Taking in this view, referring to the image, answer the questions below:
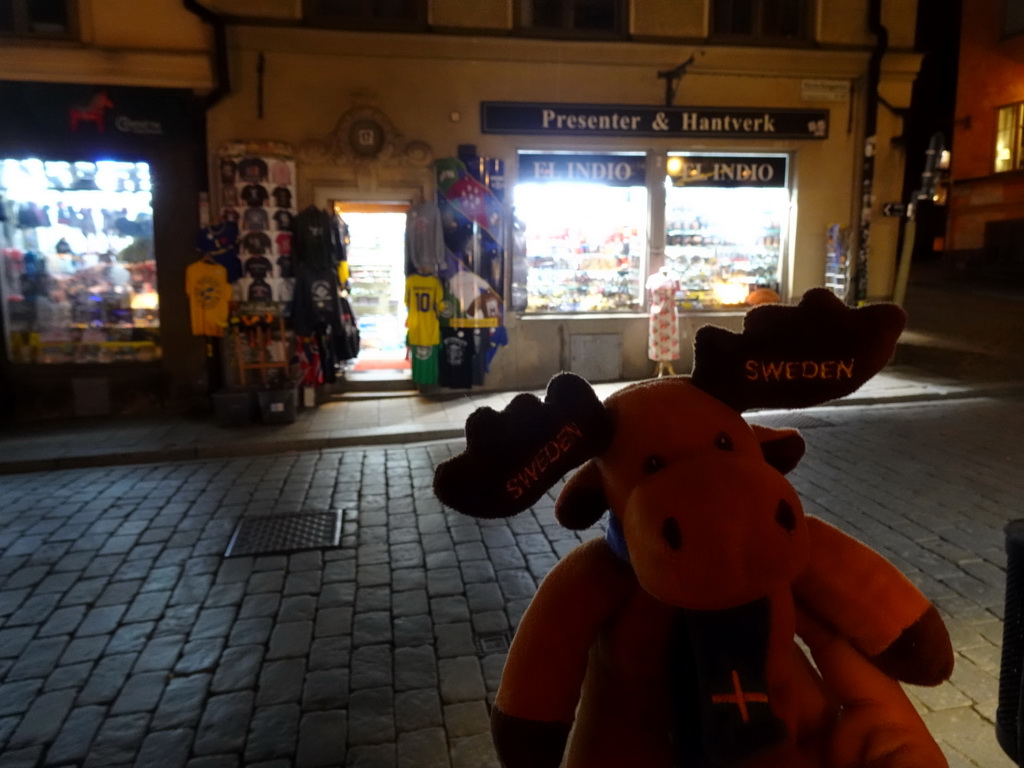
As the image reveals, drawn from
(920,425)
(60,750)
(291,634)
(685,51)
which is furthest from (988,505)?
(685,51)

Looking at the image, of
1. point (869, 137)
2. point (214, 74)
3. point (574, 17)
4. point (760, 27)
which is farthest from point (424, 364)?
point (869, 137)

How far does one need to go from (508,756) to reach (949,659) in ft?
3.90

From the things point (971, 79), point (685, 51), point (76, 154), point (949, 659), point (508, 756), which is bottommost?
point (508, 756)

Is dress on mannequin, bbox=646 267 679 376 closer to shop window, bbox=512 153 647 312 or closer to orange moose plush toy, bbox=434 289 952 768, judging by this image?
shop window, bbox=512 153 647 312

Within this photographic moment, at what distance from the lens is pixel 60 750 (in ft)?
10.7

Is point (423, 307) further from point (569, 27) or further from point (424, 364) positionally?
point (569, 27)

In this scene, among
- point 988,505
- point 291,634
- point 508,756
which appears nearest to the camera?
point 508,756

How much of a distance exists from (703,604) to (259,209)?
9550mm

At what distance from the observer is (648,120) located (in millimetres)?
10984

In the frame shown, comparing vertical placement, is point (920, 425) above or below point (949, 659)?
below

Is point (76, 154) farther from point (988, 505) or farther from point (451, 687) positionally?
point (988, 505)

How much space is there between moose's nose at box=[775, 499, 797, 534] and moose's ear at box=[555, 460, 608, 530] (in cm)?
50

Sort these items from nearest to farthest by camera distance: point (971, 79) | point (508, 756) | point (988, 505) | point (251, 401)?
1. point (508, 756)
2. point (988, 505)
3. point (251, 401)
4. point (971, 79)

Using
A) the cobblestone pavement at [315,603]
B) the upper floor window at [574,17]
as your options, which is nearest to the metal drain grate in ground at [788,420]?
the cobblestone pavement at [315,603]
